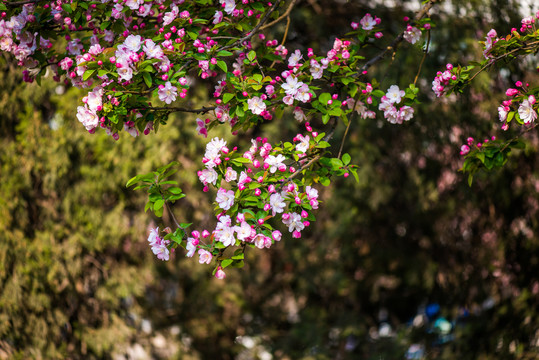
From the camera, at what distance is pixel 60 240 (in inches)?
195

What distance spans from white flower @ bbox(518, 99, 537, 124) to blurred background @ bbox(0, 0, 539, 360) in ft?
7.59

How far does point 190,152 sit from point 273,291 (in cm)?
227

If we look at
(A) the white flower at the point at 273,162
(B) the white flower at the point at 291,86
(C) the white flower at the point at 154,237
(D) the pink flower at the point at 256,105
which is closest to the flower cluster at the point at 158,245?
(C) the white flower at the point at 154,237

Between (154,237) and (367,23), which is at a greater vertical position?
(367,23)

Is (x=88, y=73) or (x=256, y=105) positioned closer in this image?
(x=88, y=73)

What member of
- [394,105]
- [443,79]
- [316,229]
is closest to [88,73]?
[394,105]

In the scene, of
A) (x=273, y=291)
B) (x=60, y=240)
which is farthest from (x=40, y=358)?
(x=273, y=291)

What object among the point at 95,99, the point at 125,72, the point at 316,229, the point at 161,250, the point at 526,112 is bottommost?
the point at 316,229

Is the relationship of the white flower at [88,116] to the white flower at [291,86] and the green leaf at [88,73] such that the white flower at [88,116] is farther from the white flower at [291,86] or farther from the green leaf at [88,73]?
the white flower at [291,86]

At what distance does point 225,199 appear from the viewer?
192 centimetres

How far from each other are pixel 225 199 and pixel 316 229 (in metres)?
4.36

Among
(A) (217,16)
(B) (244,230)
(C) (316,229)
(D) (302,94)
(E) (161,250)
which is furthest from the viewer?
(C) (316,229)

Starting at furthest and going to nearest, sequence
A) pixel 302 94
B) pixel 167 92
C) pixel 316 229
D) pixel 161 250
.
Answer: pixel 316 229
pixel 302 94
pixel 167 92
pixel 161 250

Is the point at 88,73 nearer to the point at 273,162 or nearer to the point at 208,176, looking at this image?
the point at 208,176
